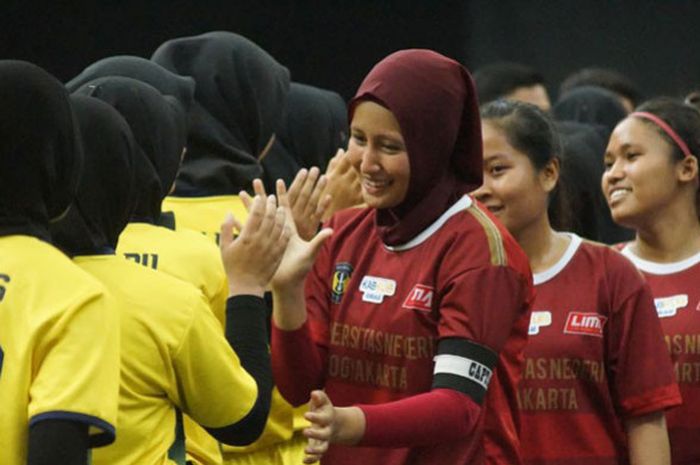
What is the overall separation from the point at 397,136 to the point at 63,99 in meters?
0.74

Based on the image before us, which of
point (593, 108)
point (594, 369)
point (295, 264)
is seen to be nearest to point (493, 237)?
point (295, 264)

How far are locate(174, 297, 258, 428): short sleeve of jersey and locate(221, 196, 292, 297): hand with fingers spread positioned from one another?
150 millimetres

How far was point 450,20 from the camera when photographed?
8.74 meters

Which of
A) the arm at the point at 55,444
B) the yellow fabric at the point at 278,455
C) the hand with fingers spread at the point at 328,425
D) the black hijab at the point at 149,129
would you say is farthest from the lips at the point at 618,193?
the arm at the point at 55,444

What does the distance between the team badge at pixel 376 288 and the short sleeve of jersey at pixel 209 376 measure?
0.33 meters

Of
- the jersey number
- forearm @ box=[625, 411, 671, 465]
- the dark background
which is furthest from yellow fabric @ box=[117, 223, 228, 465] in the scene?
the dark background

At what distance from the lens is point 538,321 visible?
3.95 meters

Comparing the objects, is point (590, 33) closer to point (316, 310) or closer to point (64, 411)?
point (316, 310)

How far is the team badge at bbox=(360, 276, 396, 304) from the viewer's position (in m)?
3.30

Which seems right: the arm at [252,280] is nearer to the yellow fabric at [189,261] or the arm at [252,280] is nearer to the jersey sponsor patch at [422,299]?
the jersey sponsor patch at [422,299]

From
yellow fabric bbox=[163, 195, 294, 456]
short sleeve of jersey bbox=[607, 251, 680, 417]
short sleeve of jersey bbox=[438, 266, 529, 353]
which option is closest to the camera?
short sleeve of jersey bbox=[438, 266, 529, 353]

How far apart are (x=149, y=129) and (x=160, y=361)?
28.7 inches

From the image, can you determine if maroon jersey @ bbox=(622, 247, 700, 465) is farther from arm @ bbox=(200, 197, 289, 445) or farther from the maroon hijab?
arm @ bbox=(200, 197, 289, 445)

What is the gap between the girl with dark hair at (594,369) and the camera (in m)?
3.84
